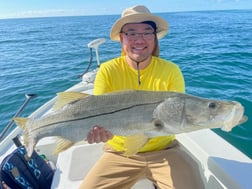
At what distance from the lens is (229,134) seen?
530 centimetres

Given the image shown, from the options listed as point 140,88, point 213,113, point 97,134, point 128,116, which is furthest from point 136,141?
point 140,88

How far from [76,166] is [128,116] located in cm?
143

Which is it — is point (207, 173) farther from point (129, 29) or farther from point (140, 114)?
point (129, 29)

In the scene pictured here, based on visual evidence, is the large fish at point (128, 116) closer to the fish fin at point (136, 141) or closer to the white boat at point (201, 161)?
the fish fin at point (136, 141)

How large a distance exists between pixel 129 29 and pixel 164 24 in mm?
459

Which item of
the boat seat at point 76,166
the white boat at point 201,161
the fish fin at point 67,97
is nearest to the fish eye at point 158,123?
the fish fin at point 67,97

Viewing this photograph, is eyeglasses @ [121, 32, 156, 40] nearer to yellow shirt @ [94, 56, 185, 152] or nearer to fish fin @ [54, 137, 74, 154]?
yellow shirt @ [94, 56, 185, 152]

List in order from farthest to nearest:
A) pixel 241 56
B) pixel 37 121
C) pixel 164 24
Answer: pixel 241 56, pixel 164 24, pixel 37 121

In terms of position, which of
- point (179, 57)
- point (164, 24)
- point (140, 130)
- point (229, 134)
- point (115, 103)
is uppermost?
point (164, 24)


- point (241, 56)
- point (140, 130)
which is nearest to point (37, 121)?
point (140, 130)

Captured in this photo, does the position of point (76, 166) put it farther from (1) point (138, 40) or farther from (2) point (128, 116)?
(1) point (138, 40)

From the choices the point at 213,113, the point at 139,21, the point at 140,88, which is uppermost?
the point at 139,21

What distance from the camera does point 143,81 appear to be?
2.93 metres

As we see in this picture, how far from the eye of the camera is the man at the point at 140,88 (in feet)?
8.86
